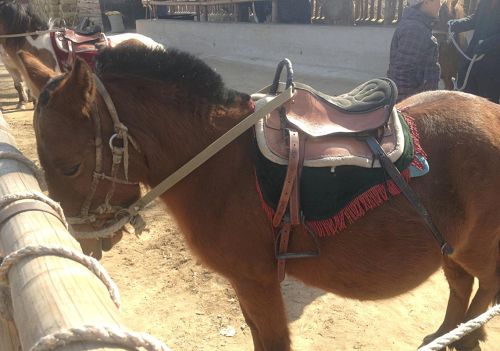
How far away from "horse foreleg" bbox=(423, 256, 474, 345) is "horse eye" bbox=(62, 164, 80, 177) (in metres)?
2.16

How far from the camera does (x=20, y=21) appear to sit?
23.0ft

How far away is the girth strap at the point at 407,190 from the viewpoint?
1877mm

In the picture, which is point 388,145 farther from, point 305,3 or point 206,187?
point 305,3

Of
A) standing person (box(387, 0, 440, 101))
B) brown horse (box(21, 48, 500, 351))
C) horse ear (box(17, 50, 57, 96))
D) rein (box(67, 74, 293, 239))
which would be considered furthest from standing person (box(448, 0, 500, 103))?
horse ear (box(17, 50, 57, 96))

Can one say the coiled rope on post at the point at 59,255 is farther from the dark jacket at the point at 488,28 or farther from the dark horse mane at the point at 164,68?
the dark jacket at the point at 488,28

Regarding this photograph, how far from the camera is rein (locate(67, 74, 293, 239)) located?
169cm

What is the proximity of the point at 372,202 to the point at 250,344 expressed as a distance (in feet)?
4.77

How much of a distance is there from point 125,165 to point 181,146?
26cm

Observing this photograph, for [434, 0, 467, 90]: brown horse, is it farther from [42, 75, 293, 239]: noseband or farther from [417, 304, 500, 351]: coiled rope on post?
[417, 304, 500, 351]: coiled rope on post

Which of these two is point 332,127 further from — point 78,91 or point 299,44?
point 299,44

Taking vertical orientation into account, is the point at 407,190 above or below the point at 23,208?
below

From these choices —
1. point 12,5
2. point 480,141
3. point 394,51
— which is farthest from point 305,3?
point 480,141

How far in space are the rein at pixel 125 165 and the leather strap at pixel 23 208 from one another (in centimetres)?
55

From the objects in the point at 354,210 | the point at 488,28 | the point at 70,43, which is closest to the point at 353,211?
the point at 354,210
